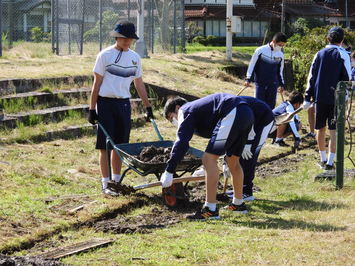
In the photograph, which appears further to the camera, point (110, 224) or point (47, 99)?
point (47, 99)

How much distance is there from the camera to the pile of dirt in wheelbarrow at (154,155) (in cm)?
954

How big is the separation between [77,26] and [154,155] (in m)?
14.8

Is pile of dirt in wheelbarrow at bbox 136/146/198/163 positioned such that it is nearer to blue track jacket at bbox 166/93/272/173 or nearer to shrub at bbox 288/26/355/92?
blue track jacket at bbox 166/93/272/173

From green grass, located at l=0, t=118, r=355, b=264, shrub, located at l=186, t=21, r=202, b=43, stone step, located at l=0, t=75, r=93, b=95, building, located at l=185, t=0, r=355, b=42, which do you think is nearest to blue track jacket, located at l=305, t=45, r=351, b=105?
green grass, located at l=0, t=118, r=355, b=264

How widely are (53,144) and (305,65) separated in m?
10.7

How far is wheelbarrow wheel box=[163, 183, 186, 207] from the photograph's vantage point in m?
9.31

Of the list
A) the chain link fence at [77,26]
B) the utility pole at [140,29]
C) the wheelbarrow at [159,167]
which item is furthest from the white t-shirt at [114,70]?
the utility pole at [140,29]

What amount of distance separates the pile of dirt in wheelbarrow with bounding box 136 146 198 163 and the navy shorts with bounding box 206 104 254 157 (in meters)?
1.06

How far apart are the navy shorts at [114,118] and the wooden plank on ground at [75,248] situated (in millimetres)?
2604

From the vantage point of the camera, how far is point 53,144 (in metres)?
13.0

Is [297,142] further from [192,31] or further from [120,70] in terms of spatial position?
[192,31]

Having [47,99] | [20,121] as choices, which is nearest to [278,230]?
[20,121]

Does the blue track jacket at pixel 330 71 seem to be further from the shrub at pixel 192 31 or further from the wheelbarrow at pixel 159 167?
the shrub at pixel 192 31

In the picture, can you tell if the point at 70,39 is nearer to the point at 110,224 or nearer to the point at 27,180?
the point at 27,180
